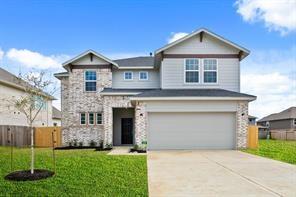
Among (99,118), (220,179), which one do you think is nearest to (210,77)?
(99,118)

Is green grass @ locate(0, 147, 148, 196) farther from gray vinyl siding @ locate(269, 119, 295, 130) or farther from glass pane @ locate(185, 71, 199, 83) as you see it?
gray vinyl siding @ locate(269, 119, 295, 130)

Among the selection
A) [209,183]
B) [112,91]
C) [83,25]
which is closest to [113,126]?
[112,91]

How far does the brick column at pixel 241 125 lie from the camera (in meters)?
18.6

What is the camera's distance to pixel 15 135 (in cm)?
2216

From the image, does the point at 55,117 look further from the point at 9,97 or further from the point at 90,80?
the point at 90,80

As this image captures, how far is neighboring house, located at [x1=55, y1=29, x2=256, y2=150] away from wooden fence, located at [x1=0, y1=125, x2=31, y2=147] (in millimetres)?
3062

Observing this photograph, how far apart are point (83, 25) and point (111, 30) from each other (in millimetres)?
1870

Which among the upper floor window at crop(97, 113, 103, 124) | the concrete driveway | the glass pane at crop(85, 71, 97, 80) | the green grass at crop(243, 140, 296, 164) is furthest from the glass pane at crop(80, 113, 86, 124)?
the green grass at crop(243, 140, 296, 164)

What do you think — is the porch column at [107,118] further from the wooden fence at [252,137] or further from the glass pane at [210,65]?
the wooden fence at [252,137]

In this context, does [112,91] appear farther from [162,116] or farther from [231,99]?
[231,99]

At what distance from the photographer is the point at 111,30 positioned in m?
20.7

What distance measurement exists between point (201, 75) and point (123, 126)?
23.9 feet

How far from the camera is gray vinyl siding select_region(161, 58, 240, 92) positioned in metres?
20.5

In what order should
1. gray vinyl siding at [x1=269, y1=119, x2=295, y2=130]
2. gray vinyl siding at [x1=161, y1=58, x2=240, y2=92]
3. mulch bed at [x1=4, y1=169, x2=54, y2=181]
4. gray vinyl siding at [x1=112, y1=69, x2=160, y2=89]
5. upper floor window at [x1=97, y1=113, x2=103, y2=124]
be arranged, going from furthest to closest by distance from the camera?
gray vinyl siding at [x1=269, y1=119, x2=295, y2=130], gray vinyl siding at [x1=112, y1=69, x2=160, y2=89], upper floor window at [x1=97, y1=113, x2=103, y2=124], gray vinyl siding at [x1=161, y1=58, x2=240, y2=92], mulch bed at [x1=4, y1=169, x2=54, y2=181]
